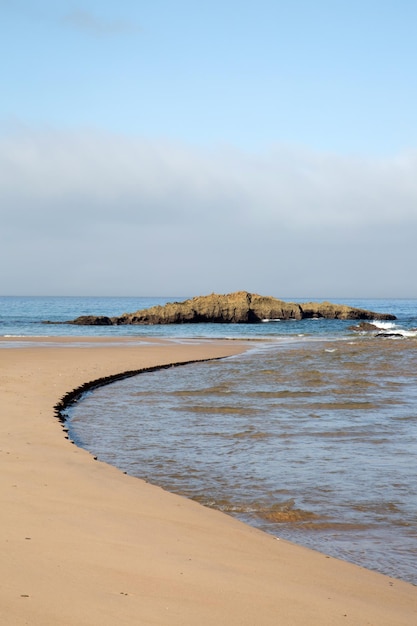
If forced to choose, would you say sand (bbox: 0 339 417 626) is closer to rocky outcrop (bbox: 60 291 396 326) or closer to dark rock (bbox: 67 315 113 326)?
dark rock (bbox: 67 315 113 326)

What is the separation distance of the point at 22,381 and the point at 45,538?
14.0 m

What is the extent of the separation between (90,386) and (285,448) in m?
10.1

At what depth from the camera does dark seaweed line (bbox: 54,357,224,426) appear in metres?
15.4

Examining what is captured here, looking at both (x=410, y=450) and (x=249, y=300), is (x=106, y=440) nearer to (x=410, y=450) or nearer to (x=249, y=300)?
(x=410, y=450)

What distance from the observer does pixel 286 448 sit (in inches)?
462

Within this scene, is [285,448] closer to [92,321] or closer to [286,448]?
[286,448]

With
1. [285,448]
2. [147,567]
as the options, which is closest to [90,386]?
[285,448]

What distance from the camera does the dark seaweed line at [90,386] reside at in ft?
50.6

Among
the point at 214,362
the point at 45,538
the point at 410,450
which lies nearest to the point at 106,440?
the point at 410,450

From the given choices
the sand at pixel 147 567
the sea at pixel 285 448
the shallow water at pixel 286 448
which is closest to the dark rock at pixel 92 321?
the sea at pixel 285 448

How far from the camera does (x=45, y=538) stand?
19.3 ft

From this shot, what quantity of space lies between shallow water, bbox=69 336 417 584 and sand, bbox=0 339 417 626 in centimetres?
75

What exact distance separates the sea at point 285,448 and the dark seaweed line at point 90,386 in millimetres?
297

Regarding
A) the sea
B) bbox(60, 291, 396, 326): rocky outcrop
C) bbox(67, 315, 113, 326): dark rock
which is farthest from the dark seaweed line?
bbox(60, 291, 396, 326): rocky outcrop
